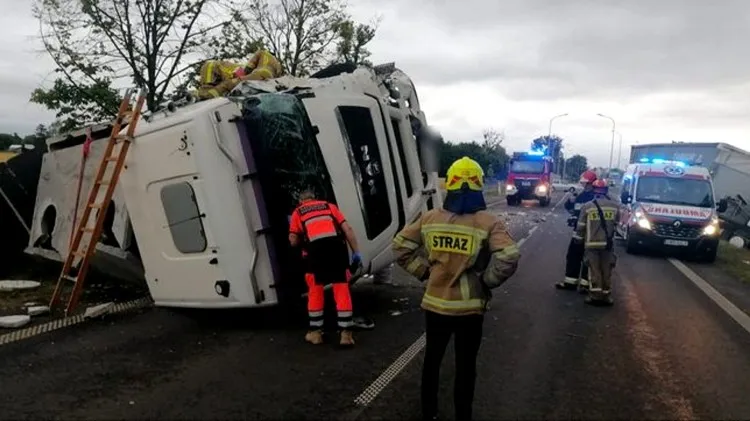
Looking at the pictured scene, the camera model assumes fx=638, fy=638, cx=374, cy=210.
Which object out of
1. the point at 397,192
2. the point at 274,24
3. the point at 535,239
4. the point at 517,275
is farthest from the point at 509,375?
the point at 274,24

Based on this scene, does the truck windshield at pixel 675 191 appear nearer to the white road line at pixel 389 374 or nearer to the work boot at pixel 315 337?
the white road line at pixel 389 374

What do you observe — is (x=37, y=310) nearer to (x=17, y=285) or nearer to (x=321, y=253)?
(x=17, y=285)

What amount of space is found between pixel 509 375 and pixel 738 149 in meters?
16.8

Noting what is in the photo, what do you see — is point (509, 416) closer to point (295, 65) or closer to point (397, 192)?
point (397, 192)

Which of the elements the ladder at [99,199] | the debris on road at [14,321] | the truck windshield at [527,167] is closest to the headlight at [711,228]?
the ladder at [99,199]

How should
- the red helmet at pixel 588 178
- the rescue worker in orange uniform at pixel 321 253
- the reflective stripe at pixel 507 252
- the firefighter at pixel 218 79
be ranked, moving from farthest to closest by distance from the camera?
the red helmet at pixel 588 178 → the firefighter at pixel 218 79 → the rescue worker in orange uniform at pixel 321 253 → the reflective stripe at pixel 507 252

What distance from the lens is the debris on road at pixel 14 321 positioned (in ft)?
18.1

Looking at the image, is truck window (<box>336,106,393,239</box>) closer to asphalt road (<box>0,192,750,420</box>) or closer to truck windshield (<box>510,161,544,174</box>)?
asphalt road (<box>0,192,750,420</box>)

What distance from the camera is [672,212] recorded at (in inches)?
505

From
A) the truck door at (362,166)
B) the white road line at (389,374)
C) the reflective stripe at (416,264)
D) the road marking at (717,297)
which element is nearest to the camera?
the reflective stripe at (416,264)

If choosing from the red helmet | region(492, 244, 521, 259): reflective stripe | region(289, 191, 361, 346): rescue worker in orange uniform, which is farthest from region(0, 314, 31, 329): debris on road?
the red helmet

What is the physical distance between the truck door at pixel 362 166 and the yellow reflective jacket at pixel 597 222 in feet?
8.94

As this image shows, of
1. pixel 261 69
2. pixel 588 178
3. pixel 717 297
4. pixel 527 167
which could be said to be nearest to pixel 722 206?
pixel 717 297

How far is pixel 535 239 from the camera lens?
1526 cm
